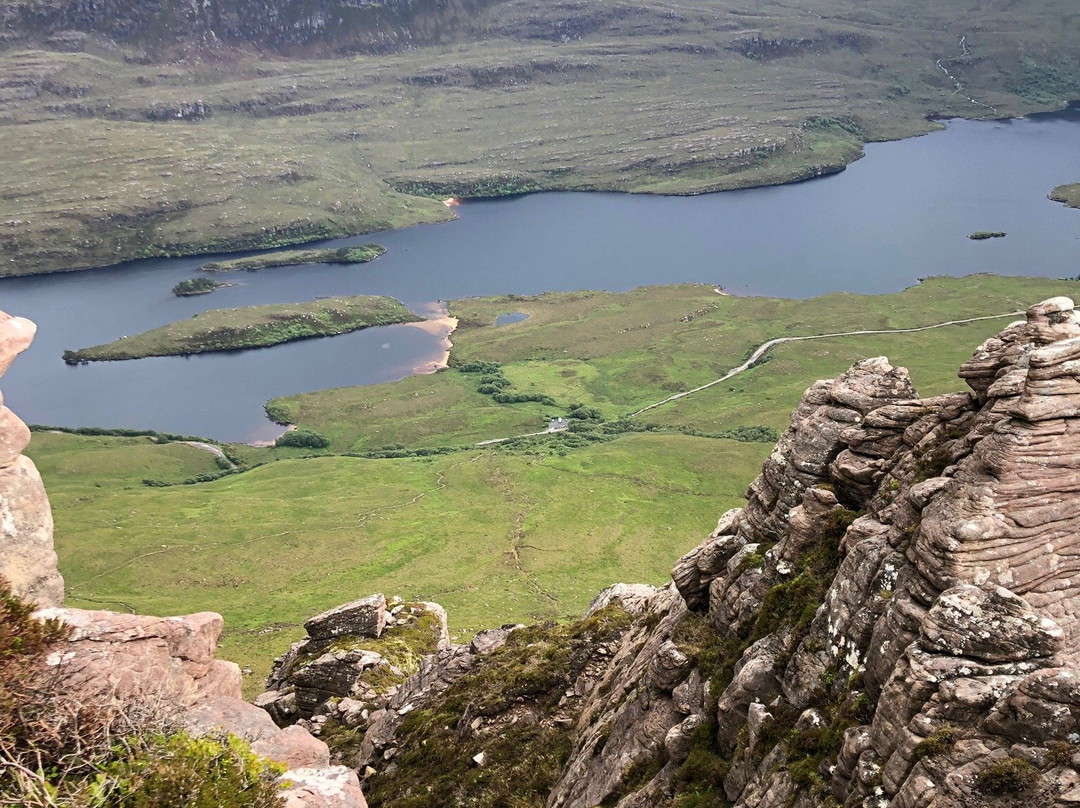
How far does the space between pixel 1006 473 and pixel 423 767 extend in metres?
31.3

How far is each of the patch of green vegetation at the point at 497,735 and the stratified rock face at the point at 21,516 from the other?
63.4ft

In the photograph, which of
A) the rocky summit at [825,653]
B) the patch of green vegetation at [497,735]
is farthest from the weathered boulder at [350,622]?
the rocky summit at [825,653]

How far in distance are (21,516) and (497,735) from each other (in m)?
23.8

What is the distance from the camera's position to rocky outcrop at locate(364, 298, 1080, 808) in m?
21.7

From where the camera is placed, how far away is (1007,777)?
65.8ft

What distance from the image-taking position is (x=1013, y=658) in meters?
22.5

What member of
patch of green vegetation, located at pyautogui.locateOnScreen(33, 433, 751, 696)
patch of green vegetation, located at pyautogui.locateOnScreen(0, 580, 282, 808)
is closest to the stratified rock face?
patch of green vegetation, located at pyautogui.locateOnScreen(0, 580, 282, 808)

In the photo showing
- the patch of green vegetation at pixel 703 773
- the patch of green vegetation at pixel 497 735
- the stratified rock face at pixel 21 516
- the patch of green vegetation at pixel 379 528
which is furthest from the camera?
the patch of green vegetation at pixel 379 528

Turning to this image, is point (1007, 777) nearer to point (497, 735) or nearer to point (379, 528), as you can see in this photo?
point (497, 735)

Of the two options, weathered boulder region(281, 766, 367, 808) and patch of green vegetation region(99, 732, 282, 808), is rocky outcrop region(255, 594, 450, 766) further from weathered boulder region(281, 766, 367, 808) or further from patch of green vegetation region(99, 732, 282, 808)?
patch of green vegetation region(99, 732, 282, 808)

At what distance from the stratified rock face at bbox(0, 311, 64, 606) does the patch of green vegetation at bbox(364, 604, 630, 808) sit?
19328 millimetres

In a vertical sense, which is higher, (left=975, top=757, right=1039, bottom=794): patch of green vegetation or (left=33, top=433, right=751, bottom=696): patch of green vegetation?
(left=975, top=757, right=1039, bottom=794): patch of green vegetation

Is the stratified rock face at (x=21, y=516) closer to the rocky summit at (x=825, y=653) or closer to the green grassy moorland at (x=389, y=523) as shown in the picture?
the rocky summit at (x=825, y=653)

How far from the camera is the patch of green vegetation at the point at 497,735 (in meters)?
41.3
